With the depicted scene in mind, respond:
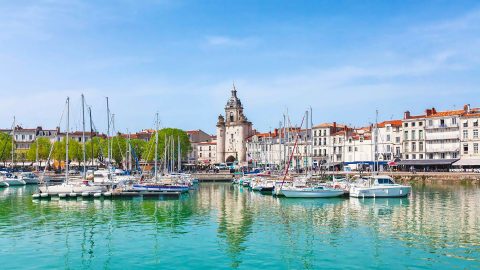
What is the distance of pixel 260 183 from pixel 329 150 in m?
44.9

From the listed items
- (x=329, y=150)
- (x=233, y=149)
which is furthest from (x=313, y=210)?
(x=233, y=149)

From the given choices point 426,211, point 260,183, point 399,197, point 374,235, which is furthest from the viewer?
point 260,183

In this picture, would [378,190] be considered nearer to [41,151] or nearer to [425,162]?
[425,162]

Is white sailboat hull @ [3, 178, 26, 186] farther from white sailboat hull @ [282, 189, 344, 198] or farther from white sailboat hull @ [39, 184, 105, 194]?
white sailboat hull @ [282, 189, 344, 198]

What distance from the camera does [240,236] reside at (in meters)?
27.5

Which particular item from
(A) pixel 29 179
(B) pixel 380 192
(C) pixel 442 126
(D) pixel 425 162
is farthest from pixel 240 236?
(C) pixel 442 126

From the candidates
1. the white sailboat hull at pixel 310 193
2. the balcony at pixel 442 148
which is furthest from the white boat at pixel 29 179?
the balcony at pixel 442 148

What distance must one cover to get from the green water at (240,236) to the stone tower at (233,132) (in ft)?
271

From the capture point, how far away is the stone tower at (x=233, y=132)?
416 feet

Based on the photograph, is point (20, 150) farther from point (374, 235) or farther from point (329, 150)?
point (374, 235)

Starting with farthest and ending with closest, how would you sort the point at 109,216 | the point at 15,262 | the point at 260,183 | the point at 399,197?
the point at 260,183
the point at 399,197
the point at 109,216
the point at 15,262

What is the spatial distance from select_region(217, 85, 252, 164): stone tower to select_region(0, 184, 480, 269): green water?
271 ft

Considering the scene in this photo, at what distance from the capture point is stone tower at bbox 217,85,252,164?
12681cm

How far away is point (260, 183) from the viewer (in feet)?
208
